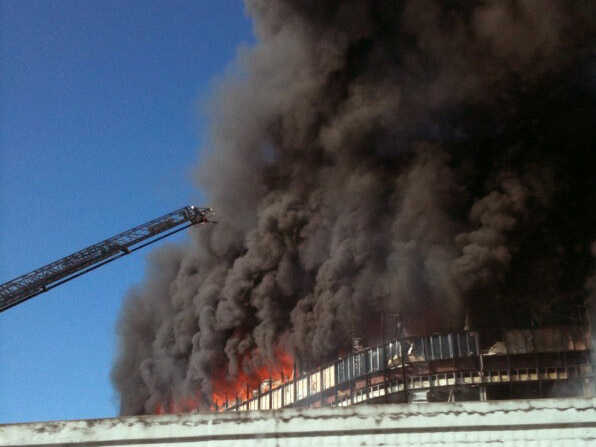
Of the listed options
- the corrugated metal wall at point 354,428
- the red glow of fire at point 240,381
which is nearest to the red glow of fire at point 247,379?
the red glow of fire at point 240,381

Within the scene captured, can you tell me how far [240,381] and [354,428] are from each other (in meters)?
40.3

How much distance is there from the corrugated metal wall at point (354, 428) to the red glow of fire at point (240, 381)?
3544 centimetres

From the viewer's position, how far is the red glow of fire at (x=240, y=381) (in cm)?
4622

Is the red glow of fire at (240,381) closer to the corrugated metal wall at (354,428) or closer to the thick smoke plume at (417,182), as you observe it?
the thick smoke plume at (417,182)

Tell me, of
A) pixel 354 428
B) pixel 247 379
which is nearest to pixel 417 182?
pixel 247 379

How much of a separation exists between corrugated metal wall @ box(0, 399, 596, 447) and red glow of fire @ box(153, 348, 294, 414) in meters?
35.4

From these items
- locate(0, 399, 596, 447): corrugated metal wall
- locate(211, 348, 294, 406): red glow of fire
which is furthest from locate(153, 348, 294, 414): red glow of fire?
locate(0, 399, 596, 447): corrugated metal wall

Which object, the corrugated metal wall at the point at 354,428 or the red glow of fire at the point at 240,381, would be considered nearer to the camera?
the corrugated metal wall at the point at 354,428

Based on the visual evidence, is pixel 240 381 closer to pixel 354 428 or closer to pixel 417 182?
pixel 417 182

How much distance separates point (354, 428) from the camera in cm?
984

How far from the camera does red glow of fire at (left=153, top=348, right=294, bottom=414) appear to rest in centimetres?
4622

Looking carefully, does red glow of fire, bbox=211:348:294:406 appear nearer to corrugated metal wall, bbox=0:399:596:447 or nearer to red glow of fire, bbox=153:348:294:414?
red glow of fire, bbox=153:348:294:414

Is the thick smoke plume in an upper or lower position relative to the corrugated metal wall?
upper

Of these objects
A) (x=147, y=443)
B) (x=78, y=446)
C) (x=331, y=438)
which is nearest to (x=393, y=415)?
(x=331, y=438)
